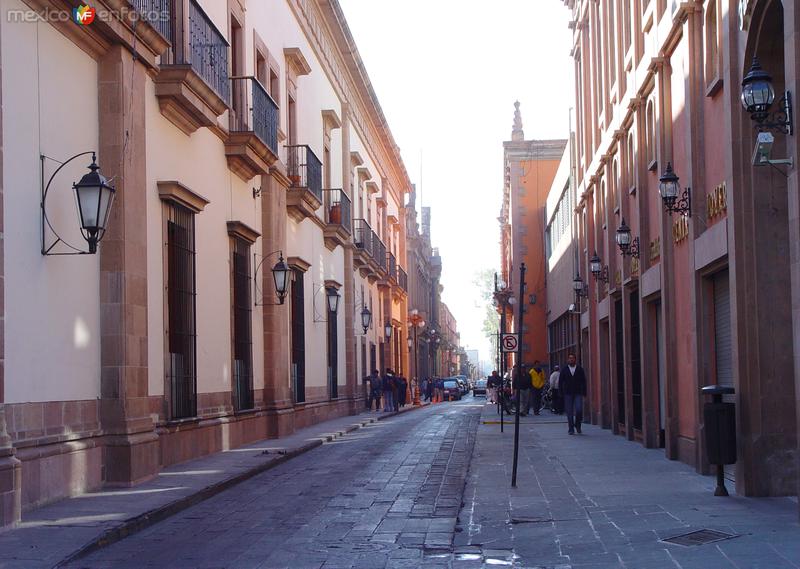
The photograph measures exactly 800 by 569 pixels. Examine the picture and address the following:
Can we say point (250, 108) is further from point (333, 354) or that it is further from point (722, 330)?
point (333, 354)

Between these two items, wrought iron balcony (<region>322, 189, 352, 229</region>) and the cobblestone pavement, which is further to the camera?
wrought iron balcony (<region>322, 189, 352, 229</region>)

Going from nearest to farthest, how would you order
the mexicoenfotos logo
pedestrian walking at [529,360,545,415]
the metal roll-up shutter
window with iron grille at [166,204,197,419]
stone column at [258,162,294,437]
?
the mexicoenfotos logo < the metal roll-up shutter < window with iron grille at [166,204,197,419] < stone column at [258,162,294,437] < pedestrian walking at [529,360,545,415]

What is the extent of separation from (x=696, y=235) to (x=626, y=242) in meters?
5.15

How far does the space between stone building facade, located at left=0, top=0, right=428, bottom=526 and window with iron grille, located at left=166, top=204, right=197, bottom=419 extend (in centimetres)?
4

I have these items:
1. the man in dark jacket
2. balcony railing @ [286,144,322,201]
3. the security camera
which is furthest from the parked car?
the security camera

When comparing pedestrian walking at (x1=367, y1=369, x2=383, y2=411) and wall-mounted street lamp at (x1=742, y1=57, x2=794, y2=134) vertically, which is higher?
wall-mounted street lamp at (x1=742, y1=57, x2=794, y2=134)

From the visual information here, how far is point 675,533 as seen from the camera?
8.93m

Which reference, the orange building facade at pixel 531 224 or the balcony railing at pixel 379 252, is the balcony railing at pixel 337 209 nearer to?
the balcony railing at pixel 379 252

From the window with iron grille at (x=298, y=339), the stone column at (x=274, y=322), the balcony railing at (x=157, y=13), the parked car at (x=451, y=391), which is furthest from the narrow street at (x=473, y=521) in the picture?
the parked car at (x=451, y=391)

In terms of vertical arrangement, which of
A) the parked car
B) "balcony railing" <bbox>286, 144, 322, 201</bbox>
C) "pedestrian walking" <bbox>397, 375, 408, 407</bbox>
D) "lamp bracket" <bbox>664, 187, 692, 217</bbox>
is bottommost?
the parked car

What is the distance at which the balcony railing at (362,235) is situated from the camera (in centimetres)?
3645

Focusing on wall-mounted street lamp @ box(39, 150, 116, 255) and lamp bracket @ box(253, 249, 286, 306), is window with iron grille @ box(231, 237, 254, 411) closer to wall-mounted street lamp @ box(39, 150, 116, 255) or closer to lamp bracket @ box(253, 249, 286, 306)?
lamp bracket @ box(253, 249, 286, 306)

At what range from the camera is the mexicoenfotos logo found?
11.8m

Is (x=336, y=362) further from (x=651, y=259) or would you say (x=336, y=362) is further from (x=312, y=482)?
(x=312, y=482)
